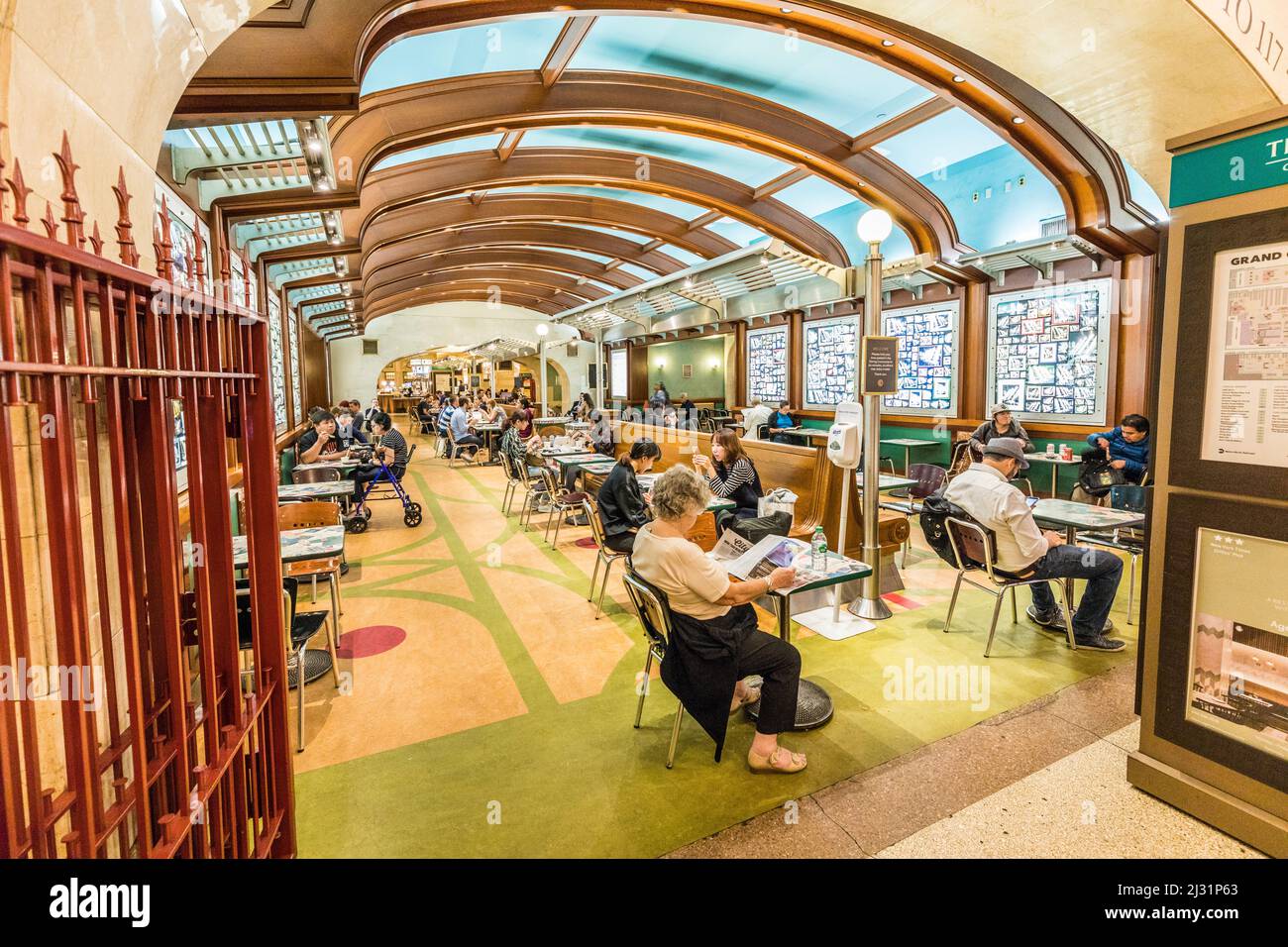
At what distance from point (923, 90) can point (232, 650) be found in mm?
8191

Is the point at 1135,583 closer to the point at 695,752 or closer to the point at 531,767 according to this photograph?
the point at 695,752

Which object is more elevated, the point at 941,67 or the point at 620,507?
the point at 941,67

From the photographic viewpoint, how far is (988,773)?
279cm

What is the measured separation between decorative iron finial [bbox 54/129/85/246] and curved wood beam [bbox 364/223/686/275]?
12.7 meters

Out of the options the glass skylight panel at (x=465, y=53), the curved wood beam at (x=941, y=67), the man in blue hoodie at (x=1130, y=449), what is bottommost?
the man in blue hoodie at (x=1130, y=449)

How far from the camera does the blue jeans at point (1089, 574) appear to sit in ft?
13.1

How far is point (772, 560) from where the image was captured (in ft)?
10.9

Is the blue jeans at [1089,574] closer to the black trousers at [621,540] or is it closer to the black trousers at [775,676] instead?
the black trousers at [775,676]

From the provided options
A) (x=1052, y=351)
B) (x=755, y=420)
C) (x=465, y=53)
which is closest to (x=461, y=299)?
(x=755, y=420)

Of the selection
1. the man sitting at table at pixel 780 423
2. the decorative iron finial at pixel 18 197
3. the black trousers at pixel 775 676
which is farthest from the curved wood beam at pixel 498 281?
the decorative iron finial at pixel 18 197

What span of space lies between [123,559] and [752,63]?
7.42 metres

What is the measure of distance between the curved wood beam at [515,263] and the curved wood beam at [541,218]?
244cm

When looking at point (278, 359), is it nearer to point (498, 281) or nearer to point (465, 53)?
point (465, 53)
